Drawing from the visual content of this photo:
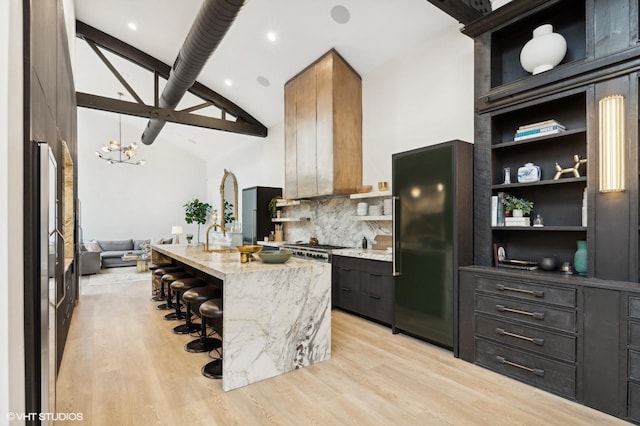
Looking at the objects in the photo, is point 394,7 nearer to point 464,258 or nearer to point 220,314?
point 464,258

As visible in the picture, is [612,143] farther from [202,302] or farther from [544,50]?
[202,302]

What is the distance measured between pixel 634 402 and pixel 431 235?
181 centimetres

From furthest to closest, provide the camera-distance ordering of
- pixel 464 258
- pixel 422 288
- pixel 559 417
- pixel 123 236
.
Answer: pixel 123 236, pixel 422 288, pixel 464 258, pixel 559 417

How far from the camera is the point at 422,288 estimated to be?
11.4 feet

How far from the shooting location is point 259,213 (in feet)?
22.8

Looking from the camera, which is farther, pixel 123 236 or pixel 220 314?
pixel 123 236

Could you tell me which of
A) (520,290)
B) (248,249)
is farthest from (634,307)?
(248,249)

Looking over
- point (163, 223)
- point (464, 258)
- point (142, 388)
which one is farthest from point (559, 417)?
point (163, 223)

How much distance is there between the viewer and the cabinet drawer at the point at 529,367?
2426mm

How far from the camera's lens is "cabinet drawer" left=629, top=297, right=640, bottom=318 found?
214cm

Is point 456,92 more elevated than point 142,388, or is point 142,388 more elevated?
point 456,92

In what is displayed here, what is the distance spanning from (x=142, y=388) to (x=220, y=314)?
2.56 ft

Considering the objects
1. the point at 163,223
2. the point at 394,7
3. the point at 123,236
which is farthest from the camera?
the point at 163,223

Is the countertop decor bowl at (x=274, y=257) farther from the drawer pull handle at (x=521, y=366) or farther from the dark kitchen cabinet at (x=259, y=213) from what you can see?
the dark kitchen cabinet at (x=259, y=213)
